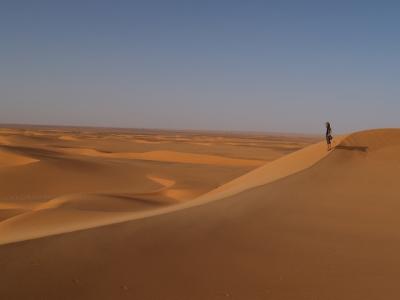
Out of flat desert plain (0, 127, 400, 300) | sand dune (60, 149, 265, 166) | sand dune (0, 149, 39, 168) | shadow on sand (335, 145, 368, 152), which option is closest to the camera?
flat desert plain (0, 127, 400, 300)

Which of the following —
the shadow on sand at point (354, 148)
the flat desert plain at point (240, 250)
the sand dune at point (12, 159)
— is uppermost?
the shadow on sand at point (354, 148)

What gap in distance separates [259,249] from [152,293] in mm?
1554

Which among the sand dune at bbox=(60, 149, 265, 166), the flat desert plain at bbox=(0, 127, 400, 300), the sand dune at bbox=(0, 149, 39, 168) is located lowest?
the sand dune at bbox=(60, 149, 265, 166)

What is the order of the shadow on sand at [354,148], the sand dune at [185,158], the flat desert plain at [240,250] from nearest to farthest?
the flat desert plain at [240,250] → the shadow on sand at [354,148] → the sand dune at [185,158]

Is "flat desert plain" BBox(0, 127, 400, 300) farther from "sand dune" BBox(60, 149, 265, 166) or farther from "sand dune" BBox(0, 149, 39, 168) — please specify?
"sand dune" BBox(60, 149, 265, 166)

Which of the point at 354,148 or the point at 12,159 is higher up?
the point at 354,148

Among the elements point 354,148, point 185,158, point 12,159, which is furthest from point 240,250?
point 185,158

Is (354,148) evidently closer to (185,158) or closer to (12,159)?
(12,159)

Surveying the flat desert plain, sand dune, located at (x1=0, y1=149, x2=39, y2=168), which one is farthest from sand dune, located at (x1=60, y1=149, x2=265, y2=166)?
the flat desert plain

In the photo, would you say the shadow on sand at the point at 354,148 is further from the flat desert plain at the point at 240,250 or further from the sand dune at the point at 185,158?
the sand dune at the point at 185,158

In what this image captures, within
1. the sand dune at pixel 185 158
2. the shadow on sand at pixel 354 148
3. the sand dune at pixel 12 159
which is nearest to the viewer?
the shadow on sand at pixel 354 148

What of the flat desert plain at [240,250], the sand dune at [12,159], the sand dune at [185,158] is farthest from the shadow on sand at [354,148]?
the sand dune at [185,158]

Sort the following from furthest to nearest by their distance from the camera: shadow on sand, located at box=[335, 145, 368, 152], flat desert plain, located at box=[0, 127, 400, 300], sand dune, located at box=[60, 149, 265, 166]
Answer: sand dune, located at box=[60, 149, 265, 166], shadow on sand, located at box=[335, 145, 368, 152], flat desert plain, located at box=[0, 127, 400, 300]

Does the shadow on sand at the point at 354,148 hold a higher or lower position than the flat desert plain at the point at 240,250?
higher
